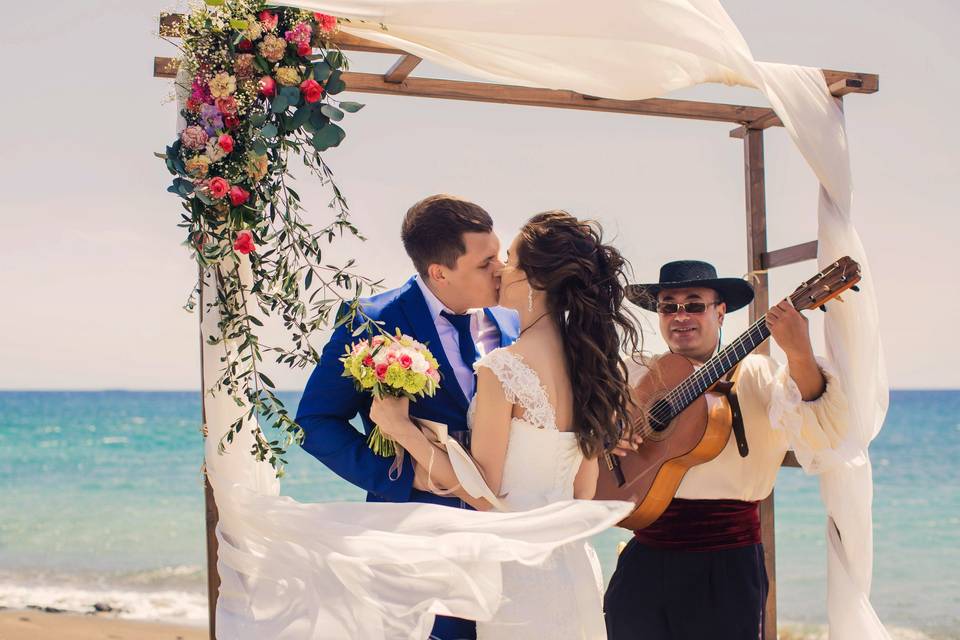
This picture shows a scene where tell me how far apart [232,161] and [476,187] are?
20624mm

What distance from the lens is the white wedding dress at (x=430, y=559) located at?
3.01 metres

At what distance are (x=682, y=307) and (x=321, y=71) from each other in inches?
84.1

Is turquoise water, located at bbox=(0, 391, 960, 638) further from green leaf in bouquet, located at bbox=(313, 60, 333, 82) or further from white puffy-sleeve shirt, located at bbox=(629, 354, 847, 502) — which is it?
green leaf in bouquet, located at bbox=(313, 60, 333, 82)

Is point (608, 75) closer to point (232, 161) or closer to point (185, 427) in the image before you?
point (232, 161)

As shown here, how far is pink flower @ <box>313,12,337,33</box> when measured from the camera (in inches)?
136

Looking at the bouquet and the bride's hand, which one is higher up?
the bouquet

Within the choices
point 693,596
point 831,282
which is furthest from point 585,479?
point 831,282

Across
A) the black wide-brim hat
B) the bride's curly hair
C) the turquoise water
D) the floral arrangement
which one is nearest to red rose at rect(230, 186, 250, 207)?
the floral arrangement

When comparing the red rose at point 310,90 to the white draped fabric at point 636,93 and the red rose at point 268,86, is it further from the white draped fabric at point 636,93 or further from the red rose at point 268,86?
the white draped fabric at point 636,93

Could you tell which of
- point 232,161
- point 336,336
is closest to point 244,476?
point 336,336

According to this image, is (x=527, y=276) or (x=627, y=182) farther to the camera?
(x=627, y=182)

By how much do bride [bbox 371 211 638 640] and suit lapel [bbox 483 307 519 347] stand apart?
42 cm

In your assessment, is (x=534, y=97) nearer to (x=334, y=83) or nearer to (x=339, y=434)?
(x=334, y=83)

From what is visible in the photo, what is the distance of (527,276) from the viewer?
346 cm
